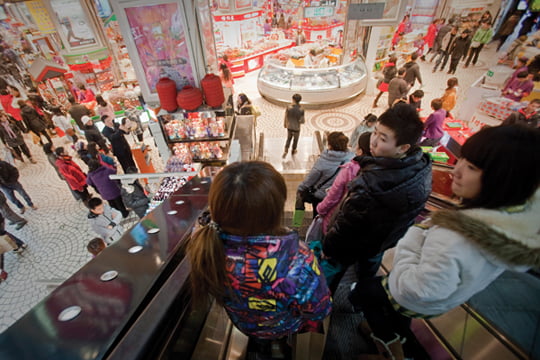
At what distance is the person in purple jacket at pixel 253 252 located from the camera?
33.9 inches

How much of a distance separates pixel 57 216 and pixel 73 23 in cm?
800

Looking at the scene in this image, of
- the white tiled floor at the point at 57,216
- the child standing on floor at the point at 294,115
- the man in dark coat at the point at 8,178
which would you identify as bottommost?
the white tiled floor at the point at 57,216

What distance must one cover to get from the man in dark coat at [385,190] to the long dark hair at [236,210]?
80 cm

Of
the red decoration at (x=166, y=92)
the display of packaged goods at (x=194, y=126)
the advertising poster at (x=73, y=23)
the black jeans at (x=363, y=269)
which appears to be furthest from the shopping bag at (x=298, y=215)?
the advertising poster at (x=73, y=23)

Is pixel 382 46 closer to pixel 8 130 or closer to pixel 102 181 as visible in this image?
pixel 102 181

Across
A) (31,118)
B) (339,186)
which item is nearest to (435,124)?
(339,186)

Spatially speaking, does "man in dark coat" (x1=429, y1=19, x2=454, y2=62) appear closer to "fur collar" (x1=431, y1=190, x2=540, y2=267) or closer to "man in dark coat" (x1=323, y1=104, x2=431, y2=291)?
"man in dark coat" (x1=323, y1=104, x2=431, y2=291)

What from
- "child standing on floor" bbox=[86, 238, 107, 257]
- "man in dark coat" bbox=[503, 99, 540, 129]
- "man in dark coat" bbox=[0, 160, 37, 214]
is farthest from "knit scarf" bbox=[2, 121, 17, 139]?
"man in dark coat" bbox=[503, 99, 540, 129]

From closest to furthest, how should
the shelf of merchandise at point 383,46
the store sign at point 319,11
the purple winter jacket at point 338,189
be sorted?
the purple winter jacket at point 338,189 < the shelf of merchandise at point 383,46 < the store sign at point 319,11

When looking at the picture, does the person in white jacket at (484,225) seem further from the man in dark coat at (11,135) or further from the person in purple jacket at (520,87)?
the man in dark coat at (11,135)

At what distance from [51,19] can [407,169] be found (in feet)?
39.7

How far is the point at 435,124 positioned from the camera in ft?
15.4

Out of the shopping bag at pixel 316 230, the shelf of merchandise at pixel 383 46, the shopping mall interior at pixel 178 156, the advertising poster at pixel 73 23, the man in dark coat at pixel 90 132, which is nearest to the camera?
the shopping mall interior at pixel 178 156

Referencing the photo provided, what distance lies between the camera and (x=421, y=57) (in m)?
12.5
